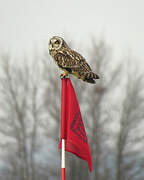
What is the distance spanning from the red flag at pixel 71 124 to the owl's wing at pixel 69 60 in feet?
0.54

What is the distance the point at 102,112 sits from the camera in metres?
8.38

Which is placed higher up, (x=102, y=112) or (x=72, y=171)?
(x=102, y=112)

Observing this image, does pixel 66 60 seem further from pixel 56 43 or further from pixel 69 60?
pixel 56 43

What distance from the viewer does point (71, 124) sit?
3.28 m

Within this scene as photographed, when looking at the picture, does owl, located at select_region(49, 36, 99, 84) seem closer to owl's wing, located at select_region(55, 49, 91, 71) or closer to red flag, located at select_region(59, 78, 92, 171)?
owl's wing, located at select_region(55, 49, 91, 71)

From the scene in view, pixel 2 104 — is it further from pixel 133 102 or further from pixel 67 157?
pixel 133 102

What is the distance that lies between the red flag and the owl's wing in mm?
166

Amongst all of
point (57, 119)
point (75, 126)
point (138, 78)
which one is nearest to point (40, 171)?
point (57, 119)

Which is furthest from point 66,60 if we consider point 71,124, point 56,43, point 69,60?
point 71,124

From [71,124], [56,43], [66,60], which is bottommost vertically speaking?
[71,124]

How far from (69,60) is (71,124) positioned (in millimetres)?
652

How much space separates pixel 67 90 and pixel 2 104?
550 cm

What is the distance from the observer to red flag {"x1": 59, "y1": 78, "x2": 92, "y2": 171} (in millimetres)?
3258

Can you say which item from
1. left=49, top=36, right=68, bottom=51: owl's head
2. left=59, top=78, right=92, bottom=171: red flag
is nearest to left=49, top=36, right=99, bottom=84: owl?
left=49, top=36, right=68, bottom=51: owl's head
